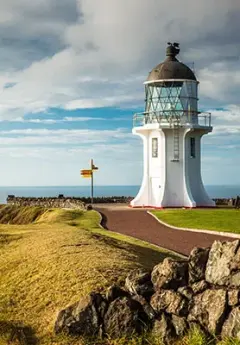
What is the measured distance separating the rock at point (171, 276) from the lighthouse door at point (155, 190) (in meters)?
32.6

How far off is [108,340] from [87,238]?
274 inches

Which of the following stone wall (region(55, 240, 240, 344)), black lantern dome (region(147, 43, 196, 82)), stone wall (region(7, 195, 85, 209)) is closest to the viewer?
stone wall (region(55, 240, 240, 344))

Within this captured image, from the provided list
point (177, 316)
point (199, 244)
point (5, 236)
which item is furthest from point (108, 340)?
point (199, 244)

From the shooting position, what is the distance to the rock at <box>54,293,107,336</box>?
1129 cm

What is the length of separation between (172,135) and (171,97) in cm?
299

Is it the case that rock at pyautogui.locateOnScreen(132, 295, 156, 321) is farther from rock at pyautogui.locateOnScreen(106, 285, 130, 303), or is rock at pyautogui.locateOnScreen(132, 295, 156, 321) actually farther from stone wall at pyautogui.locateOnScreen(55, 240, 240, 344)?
rock at pyautogui.locateOnScreen(106, 285, 130, 303)

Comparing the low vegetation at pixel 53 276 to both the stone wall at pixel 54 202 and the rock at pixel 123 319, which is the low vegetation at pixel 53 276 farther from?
the stone wall at pixel 54 202

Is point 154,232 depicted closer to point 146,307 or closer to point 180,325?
point 146,307

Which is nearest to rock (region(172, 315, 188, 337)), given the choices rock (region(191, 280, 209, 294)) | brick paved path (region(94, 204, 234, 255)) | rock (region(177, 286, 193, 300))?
rock (region(177, 286, 193, 300))

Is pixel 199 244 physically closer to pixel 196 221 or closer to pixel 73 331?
pixel 196 221

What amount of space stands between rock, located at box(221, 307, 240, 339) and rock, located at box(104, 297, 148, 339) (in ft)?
5.52

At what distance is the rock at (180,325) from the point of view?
10914 millimetres

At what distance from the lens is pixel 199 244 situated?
22.3m

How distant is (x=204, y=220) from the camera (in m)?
31.8
